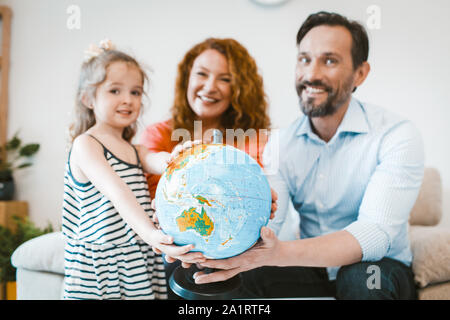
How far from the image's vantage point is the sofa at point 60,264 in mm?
1345

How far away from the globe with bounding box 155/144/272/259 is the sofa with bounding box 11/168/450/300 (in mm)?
925

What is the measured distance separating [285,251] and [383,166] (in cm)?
64

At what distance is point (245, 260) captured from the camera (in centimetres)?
105

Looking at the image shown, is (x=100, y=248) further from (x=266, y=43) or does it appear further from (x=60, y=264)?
(x=266, y=43)

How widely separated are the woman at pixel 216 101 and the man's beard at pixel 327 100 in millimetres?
212

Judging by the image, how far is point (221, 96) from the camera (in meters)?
1.55

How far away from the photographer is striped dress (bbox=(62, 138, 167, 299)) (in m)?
1.24

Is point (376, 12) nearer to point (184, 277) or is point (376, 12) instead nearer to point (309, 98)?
point (309, 98)

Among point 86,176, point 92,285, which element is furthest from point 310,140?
point 92,285

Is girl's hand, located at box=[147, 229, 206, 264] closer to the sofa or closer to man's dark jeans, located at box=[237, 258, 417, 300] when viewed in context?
man's dark jeans, located at box=[237, 258, 417, 300]

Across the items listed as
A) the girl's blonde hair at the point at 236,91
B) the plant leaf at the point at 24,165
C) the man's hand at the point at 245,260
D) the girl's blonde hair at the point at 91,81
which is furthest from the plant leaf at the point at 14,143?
the man's hand at the point at 245,260

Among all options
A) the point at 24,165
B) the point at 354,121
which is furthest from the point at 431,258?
the point at 24,165

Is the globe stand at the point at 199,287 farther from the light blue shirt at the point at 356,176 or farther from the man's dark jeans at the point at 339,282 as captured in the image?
the light blue shirt at the point at 356,176

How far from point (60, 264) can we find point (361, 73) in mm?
1856
